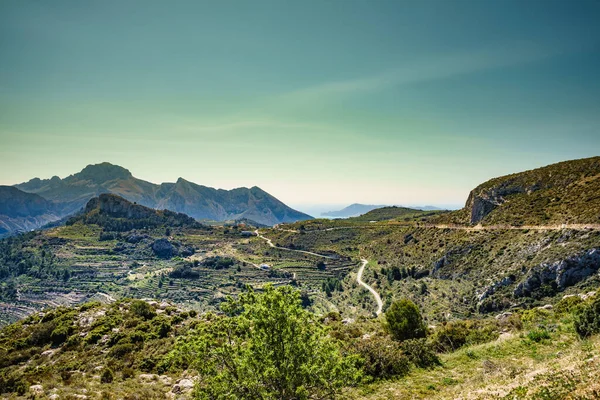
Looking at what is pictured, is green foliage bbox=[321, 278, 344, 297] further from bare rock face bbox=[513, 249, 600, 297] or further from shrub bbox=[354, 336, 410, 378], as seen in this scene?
shrub bbox=[354, 336, 410, 378]

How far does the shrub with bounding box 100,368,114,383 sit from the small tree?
2288 cm

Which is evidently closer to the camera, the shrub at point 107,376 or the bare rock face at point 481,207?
the shrub at point 107,376

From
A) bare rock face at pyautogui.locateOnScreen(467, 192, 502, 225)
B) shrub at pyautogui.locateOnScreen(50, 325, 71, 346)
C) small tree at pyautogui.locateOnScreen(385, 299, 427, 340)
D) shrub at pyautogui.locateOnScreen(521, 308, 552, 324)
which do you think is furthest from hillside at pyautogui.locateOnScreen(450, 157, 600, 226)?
shrub at pyautogui.locateOnScreen(50, 325, 71, 346)

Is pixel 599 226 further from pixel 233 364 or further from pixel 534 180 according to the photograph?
pixel 233 364

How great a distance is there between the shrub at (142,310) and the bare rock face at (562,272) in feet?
178

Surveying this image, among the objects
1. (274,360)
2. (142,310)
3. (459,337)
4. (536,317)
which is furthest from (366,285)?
(274,360)

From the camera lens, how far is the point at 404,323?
26031mm

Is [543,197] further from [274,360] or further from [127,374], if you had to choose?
[127,374]

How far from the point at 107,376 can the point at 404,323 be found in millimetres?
23972

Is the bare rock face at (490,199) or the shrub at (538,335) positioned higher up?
the bare rock face at (490,199)

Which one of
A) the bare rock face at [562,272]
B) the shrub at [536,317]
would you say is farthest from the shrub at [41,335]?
the bare rock face at [562,272]

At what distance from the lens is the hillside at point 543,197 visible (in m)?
56.8

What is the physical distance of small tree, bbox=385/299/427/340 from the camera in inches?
1028

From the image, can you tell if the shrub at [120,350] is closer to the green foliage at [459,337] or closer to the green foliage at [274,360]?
the green foliage at [274,360]
